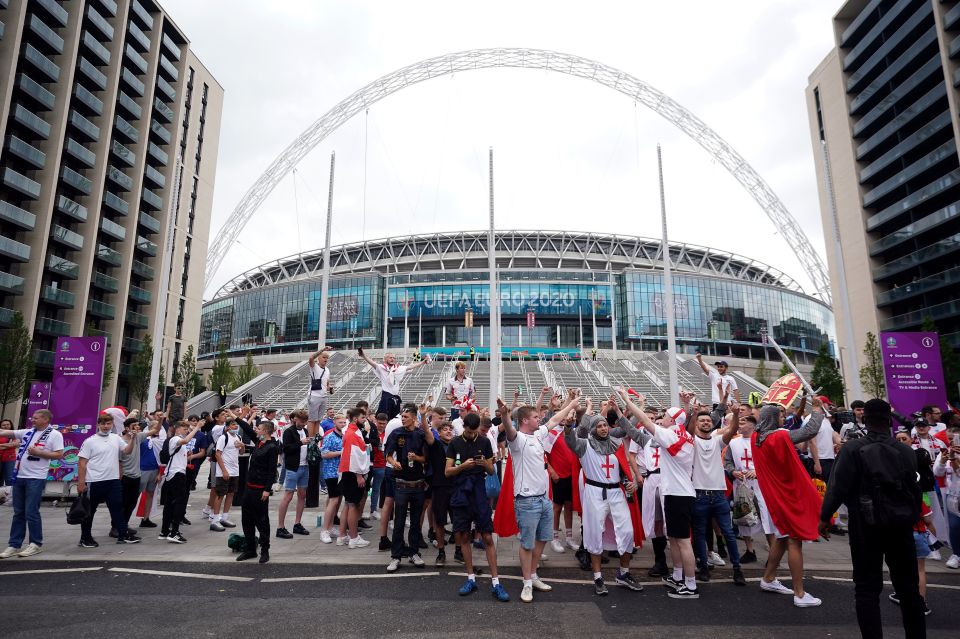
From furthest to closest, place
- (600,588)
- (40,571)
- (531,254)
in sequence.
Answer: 1. (531,254)
2. (40,571)
3. (600,588)

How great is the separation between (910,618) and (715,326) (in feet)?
261

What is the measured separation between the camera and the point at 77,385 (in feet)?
49.7

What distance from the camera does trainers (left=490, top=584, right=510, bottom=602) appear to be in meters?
6.09

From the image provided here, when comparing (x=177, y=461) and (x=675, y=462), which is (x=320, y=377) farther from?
(x=675, y=462)

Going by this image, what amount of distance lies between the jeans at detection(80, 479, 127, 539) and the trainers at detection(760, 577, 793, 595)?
1011 centimetres

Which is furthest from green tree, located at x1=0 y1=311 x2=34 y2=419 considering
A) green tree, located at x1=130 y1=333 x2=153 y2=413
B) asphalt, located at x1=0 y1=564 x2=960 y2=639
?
asphalt, located at x1=0 y1=564 x2=960 y2=639

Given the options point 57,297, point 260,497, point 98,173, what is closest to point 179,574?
point 260,497

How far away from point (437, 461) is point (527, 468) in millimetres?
1700

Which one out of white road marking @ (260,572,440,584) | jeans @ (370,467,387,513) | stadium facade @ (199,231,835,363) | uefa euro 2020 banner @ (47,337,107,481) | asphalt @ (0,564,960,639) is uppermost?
stadium facade @ (199,231,835,363)

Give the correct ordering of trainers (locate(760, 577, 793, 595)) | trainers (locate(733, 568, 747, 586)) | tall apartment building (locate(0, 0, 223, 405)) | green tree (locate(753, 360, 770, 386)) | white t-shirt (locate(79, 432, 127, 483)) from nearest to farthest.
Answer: trainers (locate(760, 577, 793, 595))
trainers (locate(733, 568, 747, 586))
white t-shirt (locate(79, 432, 127, 483))
tall apartment building (locate(0, 0, 223, 405))
green tree (locate(753, 360, 770, 386))

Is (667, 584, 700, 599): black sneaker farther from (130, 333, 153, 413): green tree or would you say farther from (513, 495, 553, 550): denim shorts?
(130, 333, 153, 413): green tree

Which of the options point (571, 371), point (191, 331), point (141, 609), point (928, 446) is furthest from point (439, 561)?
point (191, 331)

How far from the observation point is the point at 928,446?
891cm

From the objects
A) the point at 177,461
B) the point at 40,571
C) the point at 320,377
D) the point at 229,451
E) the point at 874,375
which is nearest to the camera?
the point at 40,571
